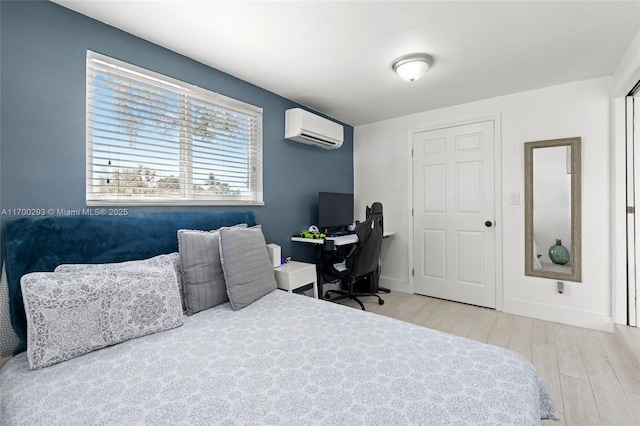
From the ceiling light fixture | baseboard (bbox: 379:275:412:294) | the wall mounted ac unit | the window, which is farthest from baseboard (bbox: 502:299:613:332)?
the window

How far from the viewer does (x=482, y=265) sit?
338 cm

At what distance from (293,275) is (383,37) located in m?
1.99

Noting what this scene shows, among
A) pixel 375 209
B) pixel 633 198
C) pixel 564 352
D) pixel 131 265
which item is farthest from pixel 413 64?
pixel 564 352

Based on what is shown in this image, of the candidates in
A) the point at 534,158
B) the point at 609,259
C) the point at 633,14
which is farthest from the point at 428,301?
the point at 633,14

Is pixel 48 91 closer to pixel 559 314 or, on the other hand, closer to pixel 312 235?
pixel 312 235

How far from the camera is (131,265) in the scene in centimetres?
172

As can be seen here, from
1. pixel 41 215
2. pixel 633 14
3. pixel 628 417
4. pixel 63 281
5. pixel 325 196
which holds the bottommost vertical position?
pixel 628 417

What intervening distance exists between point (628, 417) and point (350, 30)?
283 cm

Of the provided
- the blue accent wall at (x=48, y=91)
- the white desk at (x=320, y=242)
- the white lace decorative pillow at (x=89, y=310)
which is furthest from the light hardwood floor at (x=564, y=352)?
the blue accent wall at (x=48, y=91)

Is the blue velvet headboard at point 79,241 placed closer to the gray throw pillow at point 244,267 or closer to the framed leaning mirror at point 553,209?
the gray throw pillow at point 244,267

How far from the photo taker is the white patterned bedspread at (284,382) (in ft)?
3.11

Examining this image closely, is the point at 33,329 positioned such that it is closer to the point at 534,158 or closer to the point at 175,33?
the point at 175,33

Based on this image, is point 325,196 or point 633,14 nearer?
point 633,14

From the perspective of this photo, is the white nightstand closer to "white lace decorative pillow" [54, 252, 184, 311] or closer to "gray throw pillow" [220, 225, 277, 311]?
"gray throw pillow" [220, 225, 277, 311]
